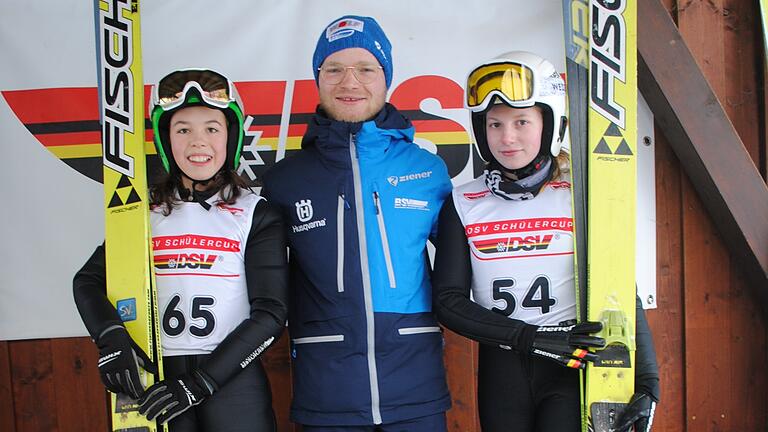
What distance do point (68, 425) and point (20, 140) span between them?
1.36m

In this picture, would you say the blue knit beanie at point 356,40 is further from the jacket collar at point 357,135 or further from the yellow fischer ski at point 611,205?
the yellow fischer ski at point 611,205

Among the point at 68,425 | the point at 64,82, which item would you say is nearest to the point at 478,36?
the point at 64,82

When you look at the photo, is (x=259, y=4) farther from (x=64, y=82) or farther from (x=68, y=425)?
(x=68, y=425)

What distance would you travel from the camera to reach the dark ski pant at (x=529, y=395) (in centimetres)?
211

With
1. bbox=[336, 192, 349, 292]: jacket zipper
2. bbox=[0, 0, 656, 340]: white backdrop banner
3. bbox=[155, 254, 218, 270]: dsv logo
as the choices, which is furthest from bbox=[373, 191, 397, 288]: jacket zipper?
bbox=[0, 0, 656, 340]: white backdrop banner

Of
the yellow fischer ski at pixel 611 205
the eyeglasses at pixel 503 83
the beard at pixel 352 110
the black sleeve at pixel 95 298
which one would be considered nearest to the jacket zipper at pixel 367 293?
the beard at pixel 352 110

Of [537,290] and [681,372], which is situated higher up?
[537,290]

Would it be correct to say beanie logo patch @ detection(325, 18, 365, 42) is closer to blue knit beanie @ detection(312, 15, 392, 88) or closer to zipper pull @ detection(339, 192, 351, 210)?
blue knit beanie @ detection(312, 15, 392, 88)

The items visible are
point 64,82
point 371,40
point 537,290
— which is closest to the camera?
point 537,290

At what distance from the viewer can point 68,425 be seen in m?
3.24

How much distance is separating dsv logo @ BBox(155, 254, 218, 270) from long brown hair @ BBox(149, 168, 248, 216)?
16 cm

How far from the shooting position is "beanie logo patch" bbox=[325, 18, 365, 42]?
2.46m

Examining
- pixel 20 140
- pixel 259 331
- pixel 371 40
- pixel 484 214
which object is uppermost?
pixel 371 40

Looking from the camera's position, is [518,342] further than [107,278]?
No
